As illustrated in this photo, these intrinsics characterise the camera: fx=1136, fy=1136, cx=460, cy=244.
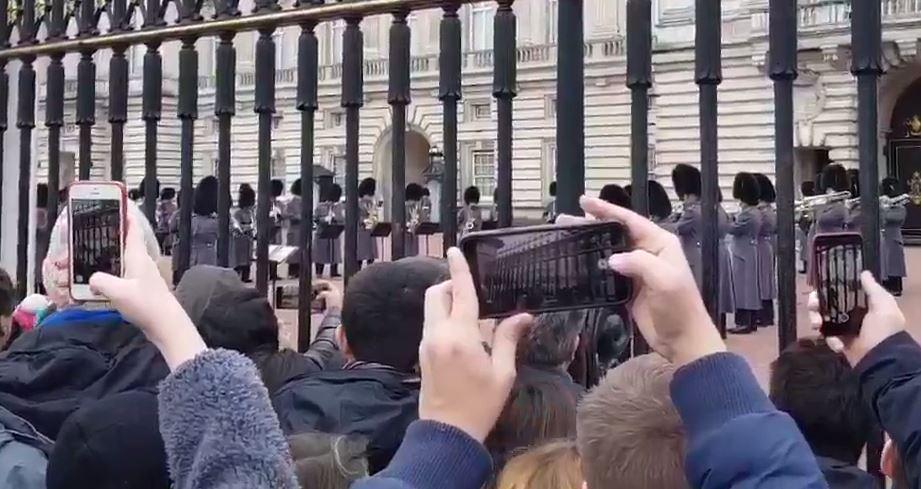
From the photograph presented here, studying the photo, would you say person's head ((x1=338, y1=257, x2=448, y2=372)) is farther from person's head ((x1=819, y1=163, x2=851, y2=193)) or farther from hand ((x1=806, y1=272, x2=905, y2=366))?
person's head ((x1=819, y1=163, x2=851, y2=193))

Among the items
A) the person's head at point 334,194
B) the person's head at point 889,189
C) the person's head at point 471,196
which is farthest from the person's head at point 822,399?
the person's head at point 334,194

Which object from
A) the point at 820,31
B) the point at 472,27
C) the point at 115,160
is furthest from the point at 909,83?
the point at 115,160

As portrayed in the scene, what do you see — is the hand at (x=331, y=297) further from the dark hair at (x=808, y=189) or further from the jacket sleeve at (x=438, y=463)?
the dark hair at (x=808, y=189)

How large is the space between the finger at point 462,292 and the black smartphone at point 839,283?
0.67 m

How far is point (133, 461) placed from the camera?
4.79 ft

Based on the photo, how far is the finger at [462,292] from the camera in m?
1.18

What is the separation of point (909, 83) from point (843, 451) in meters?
23.1

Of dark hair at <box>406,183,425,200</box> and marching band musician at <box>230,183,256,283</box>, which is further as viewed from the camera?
dark hair at <box>406,183,425,200</box>

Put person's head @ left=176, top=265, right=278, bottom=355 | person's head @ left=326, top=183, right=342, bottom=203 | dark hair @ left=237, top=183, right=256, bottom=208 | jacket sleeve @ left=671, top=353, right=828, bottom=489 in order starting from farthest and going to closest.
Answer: person's head @ left=326, top=183, right=342, bottom=203 → dark hair @ left=237, top=183, right=256, bottom=208 → person's head @ left=176, top=265, right=278, bottom=355 → jacket sleeve @ left=671, top=353, right=828, bottom=489

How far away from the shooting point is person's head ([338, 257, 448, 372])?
220 cm

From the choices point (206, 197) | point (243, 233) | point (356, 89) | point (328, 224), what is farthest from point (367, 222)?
point (356, 89)

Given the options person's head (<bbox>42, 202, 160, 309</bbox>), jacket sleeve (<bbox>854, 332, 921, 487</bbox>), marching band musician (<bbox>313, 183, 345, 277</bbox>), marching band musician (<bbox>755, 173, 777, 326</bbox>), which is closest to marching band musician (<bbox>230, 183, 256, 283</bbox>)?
marching band musician (<bbox>313, 183, 345, 277</bbox>)

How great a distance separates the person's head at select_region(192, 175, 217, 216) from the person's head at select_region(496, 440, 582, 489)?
1217 centimetres

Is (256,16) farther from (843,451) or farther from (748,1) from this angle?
(748,1)
